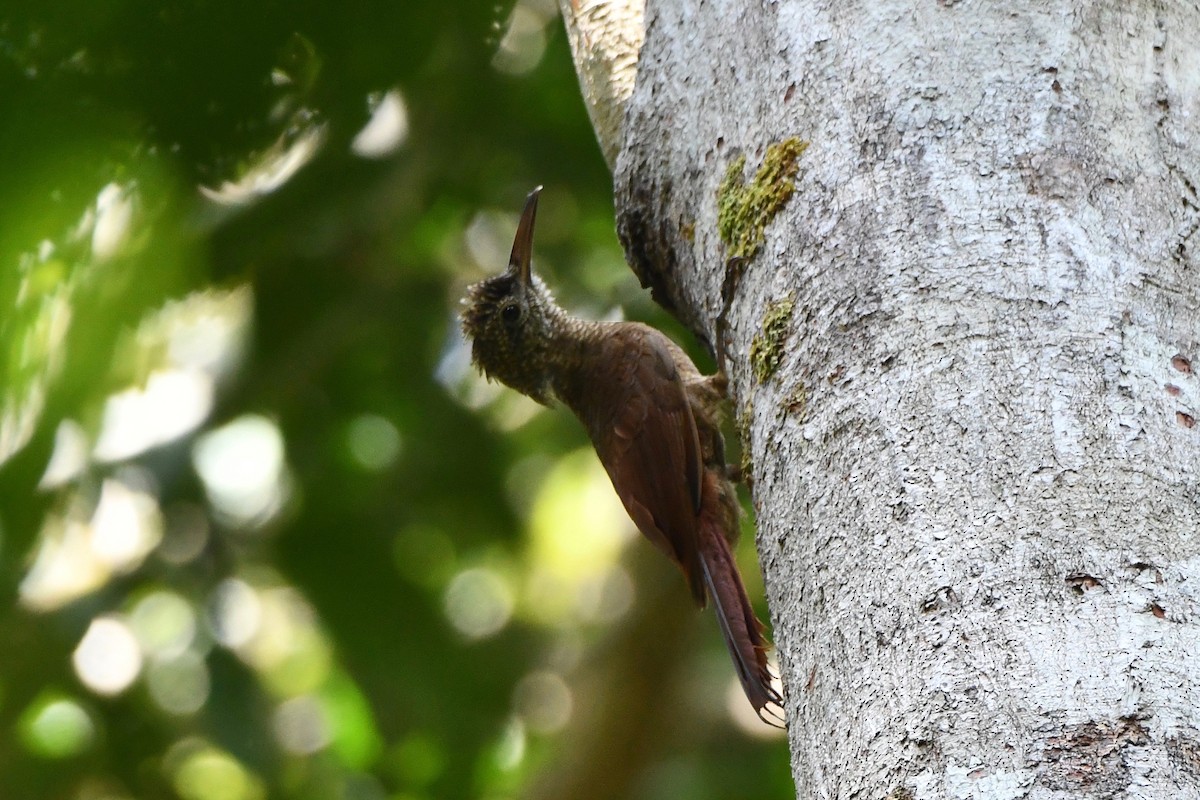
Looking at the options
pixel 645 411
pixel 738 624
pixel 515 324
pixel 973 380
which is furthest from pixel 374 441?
pixel 973 380

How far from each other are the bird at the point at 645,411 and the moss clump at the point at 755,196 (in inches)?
59.0

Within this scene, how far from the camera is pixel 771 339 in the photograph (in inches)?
64.0

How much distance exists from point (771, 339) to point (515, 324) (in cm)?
276

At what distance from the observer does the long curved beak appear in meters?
3.92

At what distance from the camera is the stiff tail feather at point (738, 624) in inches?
119

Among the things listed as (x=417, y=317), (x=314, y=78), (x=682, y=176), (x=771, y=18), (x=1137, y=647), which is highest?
(x=314, y=78)

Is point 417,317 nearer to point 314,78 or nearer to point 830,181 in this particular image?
point 830,181

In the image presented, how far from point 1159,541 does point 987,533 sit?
0.51 feet

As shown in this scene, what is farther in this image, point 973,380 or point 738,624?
point 738,624

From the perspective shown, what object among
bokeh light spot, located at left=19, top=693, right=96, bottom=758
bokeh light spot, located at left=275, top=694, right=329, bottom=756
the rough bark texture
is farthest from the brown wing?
bokeh light spot, located at left=275, top=694, right=329, bottom=756

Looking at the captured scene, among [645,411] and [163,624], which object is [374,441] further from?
[645,411]

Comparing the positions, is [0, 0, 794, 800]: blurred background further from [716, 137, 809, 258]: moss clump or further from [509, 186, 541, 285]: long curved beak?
[716, 137, 809, 258]: moss clump

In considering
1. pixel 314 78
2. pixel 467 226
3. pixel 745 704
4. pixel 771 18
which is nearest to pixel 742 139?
pixel 771 18

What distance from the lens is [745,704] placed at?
533cm
